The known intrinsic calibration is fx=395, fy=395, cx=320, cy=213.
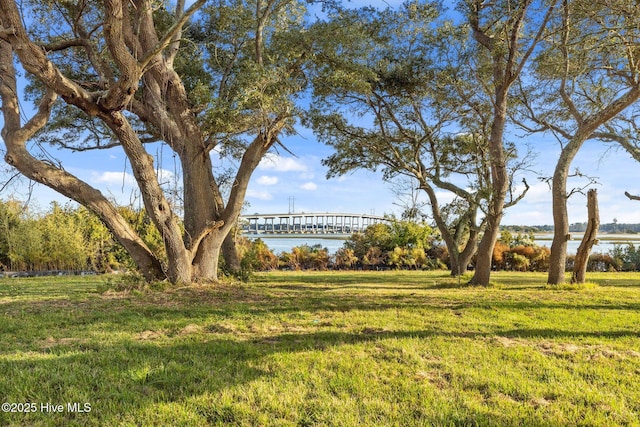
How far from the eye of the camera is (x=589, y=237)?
9227 millimetres

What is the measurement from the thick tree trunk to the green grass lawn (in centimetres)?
A: 408

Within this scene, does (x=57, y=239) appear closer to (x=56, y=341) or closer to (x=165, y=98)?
(x=165, y=98)

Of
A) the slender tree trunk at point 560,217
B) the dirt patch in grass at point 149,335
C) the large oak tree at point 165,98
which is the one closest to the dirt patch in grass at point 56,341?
the dirt patch in grass at point 149,335

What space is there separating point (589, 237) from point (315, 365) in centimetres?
887

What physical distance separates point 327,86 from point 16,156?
245 inches

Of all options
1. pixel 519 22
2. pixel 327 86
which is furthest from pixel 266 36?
pixel 519 22

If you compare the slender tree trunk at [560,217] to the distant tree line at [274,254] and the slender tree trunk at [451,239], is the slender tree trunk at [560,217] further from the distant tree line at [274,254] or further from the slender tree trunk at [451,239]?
the distant tree line at [274,254]

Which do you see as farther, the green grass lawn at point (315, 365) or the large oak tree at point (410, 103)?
the large oak tree at point (410, 103)

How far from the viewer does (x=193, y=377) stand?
277 centimetres

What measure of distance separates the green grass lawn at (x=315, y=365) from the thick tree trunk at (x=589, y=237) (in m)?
4.08

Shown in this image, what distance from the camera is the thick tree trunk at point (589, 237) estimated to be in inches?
362

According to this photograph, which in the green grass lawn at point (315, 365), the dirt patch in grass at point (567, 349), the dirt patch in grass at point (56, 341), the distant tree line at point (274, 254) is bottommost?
the dirt patch in grass at point (567, 349)

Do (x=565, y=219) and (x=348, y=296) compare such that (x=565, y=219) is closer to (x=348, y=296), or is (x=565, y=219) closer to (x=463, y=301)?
(x=463, y=301)

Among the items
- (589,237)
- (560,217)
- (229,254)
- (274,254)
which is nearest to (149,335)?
(229,254)
